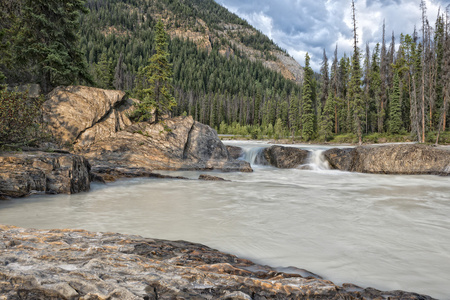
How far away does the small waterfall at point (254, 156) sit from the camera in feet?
76.8

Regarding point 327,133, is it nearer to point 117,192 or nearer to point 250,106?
point 117,192

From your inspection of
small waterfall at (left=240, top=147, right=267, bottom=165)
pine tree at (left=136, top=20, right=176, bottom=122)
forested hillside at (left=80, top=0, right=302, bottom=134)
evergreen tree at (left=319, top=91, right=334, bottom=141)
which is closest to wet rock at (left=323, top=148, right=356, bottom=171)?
small waterfall at (left=240, top=147, right=267, bottom=165)

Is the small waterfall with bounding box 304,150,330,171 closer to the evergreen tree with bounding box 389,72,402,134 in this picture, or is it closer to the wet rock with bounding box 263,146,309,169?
the wet rock with bounding box 263,146,309,169

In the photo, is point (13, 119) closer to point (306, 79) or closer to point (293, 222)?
point (293, 222)

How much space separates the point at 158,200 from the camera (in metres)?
8.48

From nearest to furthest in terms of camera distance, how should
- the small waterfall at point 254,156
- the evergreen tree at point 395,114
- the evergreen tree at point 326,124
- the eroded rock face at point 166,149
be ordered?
1. the eroded rock face at point 166,149
2. the small waterfall at point 254,156
3. the evergreen tree at point 395,114
4. the evergreen tree at point 326,124

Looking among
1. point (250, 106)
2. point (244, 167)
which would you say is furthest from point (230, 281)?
point (250, 106)

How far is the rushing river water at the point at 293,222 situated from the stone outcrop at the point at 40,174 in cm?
39

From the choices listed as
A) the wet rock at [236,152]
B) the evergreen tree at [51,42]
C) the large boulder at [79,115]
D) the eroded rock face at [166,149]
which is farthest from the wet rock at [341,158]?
the evergreen tree at [51,42]

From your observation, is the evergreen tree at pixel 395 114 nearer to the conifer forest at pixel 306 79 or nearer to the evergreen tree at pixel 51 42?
the conifer forest at pixel 306 79

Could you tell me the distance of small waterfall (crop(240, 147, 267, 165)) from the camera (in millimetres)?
23423

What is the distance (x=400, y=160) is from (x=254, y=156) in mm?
11336

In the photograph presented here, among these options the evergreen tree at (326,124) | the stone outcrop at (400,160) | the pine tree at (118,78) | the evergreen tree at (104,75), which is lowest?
the stone outcrop at (400,160)

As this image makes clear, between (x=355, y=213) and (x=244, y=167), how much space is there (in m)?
11.0
